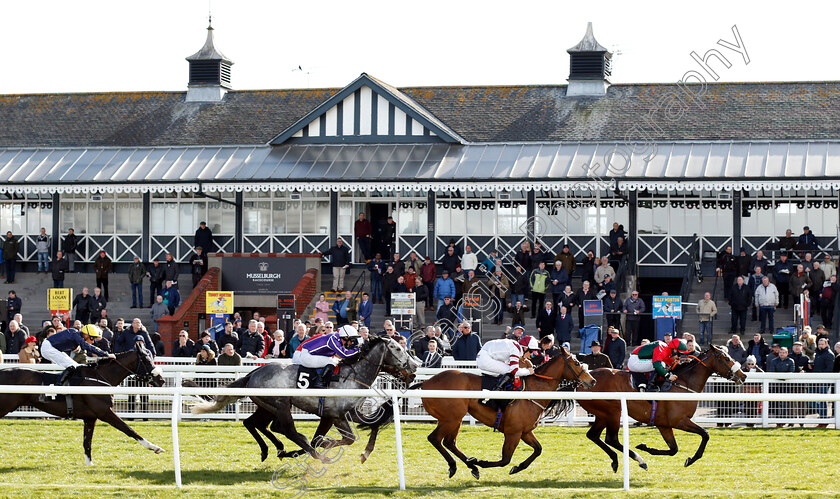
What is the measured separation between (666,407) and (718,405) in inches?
118

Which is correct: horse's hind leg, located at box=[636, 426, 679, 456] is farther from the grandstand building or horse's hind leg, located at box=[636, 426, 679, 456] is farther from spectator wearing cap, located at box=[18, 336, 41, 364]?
the grandstand building

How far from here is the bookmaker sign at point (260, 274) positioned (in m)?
27.2

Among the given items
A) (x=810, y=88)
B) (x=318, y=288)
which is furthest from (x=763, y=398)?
(x=810, y=88)

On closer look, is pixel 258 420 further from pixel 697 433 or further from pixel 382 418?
pixel 697 433

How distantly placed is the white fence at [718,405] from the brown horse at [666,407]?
1509 millimetres

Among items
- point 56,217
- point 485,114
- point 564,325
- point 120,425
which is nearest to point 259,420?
point 120,425

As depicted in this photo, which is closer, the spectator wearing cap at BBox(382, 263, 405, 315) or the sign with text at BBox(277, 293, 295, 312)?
the sign with text at BBox(277, 293, 295, 312)

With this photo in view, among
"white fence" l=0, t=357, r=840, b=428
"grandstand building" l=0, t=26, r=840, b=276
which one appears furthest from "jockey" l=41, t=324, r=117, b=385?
"grandstand building" l=0, t=26, r=840, b=276

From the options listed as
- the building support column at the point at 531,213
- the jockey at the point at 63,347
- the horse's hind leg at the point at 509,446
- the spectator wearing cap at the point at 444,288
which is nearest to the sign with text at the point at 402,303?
the spectator wearing cap at the point at 444,288

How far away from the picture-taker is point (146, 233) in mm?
30891

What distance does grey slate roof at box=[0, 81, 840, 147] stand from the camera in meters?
29.5

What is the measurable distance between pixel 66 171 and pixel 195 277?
530 cm

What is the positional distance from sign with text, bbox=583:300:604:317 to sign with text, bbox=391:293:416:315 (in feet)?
11.2

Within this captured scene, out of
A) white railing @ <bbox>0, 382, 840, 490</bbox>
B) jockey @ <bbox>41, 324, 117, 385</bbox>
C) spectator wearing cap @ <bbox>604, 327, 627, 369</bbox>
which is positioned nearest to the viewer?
white railing @ <bbox>0, 382, 840, 490</bbox>
